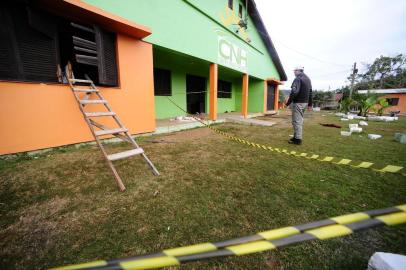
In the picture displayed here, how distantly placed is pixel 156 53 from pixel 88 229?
277 inches

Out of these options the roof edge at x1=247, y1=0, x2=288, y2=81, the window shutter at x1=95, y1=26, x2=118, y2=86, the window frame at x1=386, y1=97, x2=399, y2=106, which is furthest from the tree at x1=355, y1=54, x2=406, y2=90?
the window shutter at x1=95, y1=26, x2=118, y2=86

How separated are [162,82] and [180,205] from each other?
737 cm

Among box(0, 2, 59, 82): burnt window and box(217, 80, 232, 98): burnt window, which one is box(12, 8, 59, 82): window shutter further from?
box(217, 80, 232, 98): burnt window

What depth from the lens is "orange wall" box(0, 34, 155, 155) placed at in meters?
3.20

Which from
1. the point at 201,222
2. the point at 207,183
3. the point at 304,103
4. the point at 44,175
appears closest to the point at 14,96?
the point at 44,175

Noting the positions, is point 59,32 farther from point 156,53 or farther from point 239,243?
point 239,243

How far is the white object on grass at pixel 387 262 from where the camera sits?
3.39ft

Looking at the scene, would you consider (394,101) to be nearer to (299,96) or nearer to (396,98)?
(396,98)

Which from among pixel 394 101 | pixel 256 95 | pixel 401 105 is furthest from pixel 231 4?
pixel 394 101

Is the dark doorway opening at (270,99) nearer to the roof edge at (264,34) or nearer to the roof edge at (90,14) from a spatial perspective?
the roof edge at (264,34)

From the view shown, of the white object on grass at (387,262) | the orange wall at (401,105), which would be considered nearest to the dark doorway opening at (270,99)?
the white object on grass at (387,262)

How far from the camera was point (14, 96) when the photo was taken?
3.21 m

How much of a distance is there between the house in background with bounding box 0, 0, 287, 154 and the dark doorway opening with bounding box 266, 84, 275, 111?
832cm

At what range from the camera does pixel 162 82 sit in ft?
28.0
